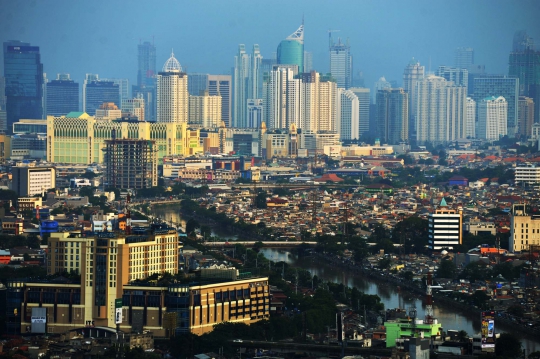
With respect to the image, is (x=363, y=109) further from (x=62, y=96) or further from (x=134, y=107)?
(x=62, y=96)

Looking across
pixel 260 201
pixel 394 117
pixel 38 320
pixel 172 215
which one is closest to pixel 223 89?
pixel 394 117

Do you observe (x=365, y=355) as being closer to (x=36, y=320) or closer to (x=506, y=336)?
(x=506, y=336)

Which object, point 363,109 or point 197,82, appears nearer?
point 363,109

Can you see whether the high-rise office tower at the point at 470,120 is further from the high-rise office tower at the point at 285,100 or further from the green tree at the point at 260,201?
the green tree at the point at 260,201

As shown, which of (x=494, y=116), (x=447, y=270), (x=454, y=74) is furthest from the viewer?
(x=454, y=74)

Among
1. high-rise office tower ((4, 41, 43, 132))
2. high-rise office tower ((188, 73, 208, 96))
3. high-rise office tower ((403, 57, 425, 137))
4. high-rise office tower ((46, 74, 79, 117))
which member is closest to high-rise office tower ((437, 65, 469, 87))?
high-rise office tower ((403, 57, 425, 137))

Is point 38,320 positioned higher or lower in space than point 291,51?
lower
